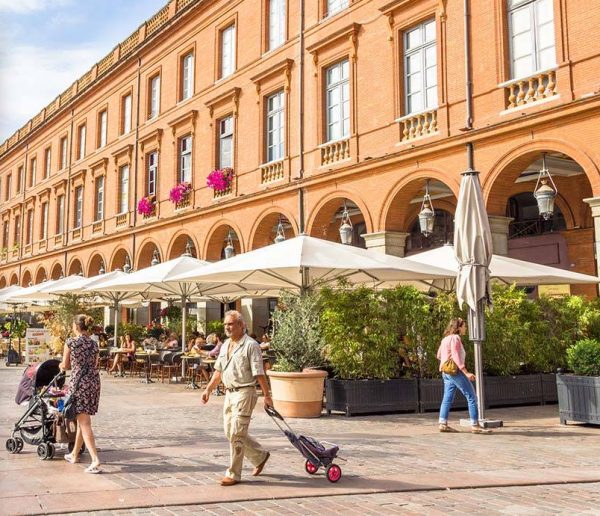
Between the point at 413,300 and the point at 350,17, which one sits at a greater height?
the point at 350,17

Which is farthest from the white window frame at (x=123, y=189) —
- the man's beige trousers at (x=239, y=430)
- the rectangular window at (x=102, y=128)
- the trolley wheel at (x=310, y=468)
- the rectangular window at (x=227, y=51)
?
the trolley wheel at (x=310, y=468)

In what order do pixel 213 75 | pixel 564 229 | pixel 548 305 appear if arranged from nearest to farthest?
pixel 548 305
pixel 564 229
pixel 213 75

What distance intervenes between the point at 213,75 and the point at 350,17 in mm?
7251

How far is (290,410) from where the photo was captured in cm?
1010

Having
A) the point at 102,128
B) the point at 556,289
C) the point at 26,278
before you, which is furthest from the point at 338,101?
the point at 26,278

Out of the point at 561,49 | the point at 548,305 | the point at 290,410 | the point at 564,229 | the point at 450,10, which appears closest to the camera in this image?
the point at 290,410

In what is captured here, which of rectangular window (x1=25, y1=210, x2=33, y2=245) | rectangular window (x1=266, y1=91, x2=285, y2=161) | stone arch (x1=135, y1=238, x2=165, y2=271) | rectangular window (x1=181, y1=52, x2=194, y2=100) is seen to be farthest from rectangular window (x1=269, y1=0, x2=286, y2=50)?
rectangular window (x1=25, y1=210, x2=33, y2=245)

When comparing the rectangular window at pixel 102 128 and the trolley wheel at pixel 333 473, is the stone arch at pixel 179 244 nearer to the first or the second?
the rectangular window at pixel 102 128

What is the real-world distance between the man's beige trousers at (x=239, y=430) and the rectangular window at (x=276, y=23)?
1679cm

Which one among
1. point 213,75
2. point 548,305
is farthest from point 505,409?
point 213,75

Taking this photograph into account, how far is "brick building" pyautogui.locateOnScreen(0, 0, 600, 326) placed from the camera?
1411 centimetres

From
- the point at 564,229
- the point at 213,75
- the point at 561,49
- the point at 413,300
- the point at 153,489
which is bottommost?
the point at 153,489

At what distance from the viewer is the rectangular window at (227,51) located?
2358 centimetres

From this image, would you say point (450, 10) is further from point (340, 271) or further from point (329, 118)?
point (340, 271)
